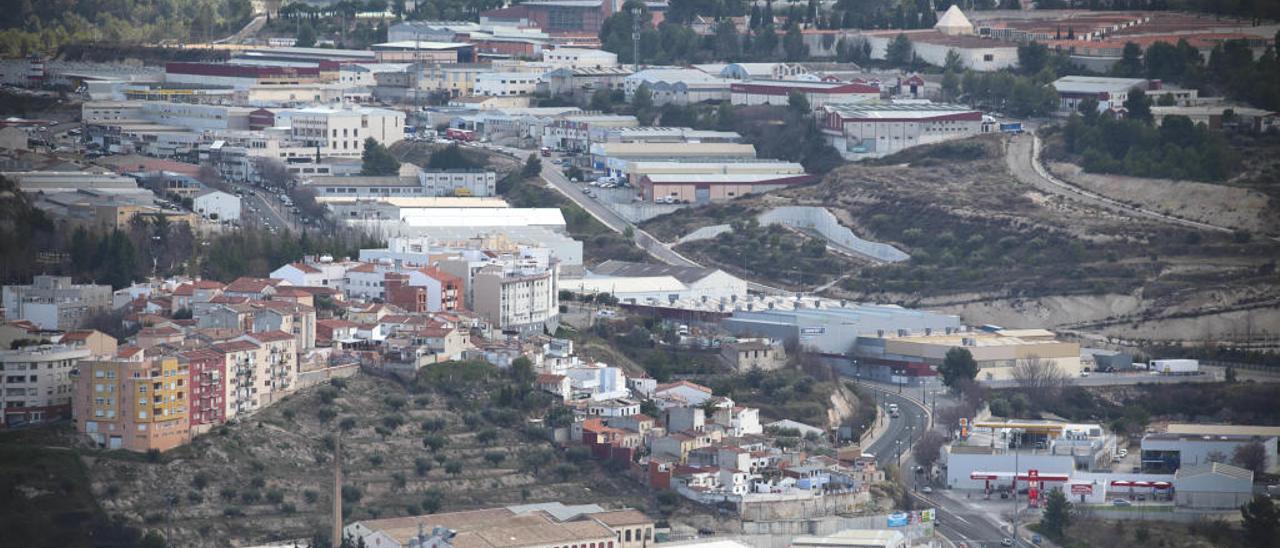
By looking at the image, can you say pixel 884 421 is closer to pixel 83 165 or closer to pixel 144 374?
pixel 144 374

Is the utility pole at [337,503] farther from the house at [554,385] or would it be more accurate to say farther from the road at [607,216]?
the road at [607,216]

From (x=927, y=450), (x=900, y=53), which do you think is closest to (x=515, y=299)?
(x=927, y=450)

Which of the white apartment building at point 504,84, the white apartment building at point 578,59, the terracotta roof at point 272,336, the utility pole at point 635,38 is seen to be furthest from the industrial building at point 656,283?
the utility pole at point 635,38

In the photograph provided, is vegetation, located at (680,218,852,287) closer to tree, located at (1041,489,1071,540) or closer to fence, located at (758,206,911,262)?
fence, located at (758,206,911,262)

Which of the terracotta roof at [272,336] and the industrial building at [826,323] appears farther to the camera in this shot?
the industrial building at [826,323]

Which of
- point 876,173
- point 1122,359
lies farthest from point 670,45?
point 1122,359
